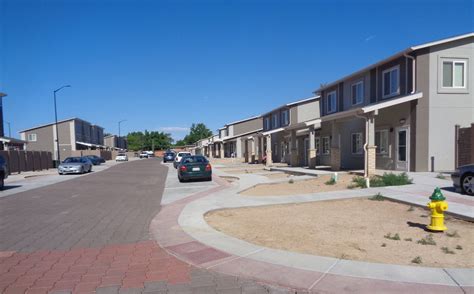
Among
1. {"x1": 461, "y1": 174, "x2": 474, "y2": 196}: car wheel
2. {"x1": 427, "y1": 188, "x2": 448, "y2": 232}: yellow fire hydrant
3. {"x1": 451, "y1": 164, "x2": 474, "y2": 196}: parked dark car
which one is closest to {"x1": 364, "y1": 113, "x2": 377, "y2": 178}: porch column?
{"x1": 451, "y1": 164, "x2": 474, "y2": 196}: parked dark car

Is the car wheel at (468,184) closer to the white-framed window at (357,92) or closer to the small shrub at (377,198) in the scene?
the small shrub at (377,198)

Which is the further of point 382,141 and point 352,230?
point 382,141

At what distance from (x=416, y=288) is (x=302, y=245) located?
7.16 ft

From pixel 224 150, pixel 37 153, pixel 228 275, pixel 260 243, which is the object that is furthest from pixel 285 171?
pixel 224 150

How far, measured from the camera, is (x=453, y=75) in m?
17.2

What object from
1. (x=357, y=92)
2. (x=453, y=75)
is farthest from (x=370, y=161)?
(x=357, y=92)

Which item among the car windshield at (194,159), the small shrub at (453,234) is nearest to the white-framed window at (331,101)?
the car windshield at (194,159)

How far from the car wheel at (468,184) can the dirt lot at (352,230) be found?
2.55 meters

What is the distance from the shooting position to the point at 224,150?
208 feet

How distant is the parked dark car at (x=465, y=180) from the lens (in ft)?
34.5

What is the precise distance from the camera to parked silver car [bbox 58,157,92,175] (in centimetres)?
2766

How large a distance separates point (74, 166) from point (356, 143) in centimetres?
2162

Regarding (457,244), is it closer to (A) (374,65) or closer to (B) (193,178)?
(B) (193,178)

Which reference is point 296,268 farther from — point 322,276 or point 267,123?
point 267,123
